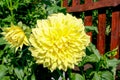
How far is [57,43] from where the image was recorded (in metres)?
1.43

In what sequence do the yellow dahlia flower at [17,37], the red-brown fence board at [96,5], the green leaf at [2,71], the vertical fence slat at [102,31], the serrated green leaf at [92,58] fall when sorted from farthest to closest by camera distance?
the vertical fence slat at [102,31] → the red-brown fence board at [96,5] → the green leaf at [2,71] → the serrated green leaf at [92,58] → the yellow dahlia flower at [17,37]

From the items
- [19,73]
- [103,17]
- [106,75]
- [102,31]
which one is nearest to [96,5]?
[103,17]

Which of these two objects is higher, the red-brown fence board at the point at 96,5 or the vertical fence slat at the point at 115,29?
the red-brown fence board at the point at 96,5

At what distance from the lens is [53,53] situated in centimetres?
145

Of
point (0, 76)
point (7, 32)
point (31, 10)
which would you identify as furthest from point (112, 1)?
point (7, 32)

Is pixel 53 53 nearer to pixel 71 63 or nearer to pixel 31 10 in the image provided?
pixel 71 63

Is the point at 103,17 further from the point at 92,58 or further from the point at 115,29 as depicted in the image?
the point at 92,58

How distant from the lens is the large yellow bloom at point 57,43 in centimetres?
144

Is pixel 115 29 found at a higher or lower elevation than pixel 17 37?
lower

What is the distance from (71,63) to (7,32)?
0.33 metres

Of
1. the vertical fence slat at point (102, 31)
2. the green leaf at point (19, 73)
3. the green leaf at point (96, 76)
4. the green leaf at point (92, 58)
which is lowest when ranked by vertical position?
the vertical fence slat at point (102, 31)

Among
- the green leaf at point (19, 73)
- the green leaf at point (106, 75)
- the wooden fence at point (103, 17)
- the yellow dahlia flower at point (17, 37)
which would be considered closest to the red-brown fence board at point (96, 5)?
the wooden fence at point (103, 17)

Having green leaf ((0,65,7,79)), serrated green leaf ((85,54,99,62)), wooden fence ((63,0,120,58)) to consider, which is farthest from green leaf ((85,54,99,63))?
wooden fence ((63,0,120,58))

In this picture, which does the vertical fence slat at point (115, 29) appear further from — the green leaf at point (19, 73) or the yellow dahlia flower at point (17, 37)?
the yellow dahlia flower at point (17, 37)
